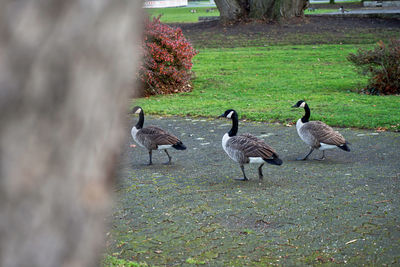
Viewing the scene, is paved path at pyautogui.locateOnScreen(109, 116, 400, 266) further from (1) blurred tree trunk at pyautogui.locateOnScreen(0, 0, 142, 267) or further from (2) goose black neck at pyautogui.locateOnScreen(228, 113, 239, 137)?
(1) blurred tree trunk at pyautogui.locateOnScreen(0, 0, 142, 267)

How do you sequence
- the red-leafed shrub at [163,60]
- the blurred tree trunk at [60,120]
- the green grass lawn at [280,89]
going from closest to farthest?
the blurred tree trunk at [60,120] < the green grass lawn at [280,89] < the red-leafed shrub at [163,60]

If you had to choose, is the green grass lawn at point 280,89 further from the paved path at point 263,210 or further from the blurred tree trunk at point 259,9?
the blurred tree trunk at point 259,9

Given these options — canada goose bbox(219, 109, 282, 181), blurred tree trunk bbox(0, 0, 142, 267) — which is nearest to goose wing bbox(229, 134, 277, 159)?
canada goose bbox(219, 109, 282, 181)

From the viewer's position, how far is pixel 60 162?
1.25 meters

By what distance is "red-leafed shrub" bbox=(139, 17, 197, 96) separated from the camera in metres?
16.2

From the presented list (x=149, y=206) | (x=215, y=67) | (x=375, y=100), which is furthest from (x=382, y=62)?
(x=149, y=206)

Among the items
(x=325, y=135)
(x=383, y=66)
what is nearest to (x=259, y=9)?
(x=383, y=66)

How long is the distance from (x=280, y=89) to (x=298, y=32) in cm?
1254

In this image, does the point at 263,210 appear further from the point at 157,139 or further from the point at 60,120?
the point at 60,120

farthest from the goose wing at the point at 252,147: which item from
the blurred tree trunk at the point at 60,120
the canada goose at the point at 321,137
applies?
the blurred tree trunk at the point at 60,120

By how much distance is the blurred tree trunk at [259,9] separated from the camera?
30.9 m

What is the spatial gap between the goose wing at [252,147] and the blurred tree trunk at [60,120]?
19.6 feet

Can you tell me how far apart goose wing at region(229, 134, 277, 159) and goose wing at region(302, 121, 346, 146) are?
142 cm

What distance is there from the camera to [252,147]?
732 centimetres
